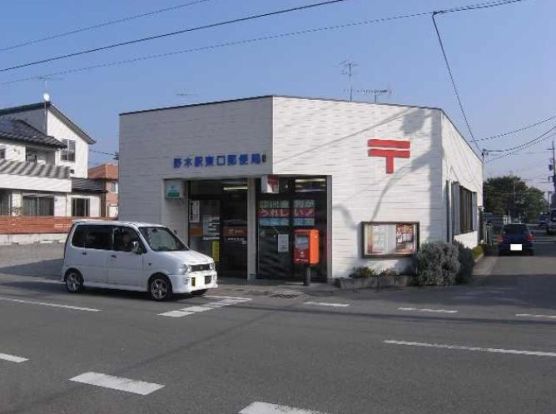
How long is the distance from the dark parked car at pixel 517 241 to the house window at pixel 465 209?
1.77 m

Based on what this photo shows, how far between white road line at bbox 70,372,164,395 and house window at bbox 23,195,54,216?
124ft

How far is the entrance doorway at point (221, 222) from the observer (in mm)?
18219

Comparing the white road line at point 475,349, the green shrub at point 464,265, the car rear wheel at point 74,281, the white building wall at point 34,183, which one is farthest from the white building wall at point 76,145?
the white road line at point 475,349

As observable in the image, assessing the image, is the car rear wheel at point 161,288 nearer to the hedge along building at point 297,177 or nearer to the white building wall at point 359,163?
the hedge along building at point 297,177

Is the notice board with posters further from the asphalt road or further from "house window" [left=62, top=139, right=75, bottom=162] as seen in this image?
"house window" [left=62, top=139, right=75, bottom=162]

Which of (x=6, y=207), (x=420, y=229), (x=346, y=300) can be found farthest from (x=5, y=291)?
(x=6, y=207)

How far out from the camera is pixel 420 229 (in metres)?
17.4

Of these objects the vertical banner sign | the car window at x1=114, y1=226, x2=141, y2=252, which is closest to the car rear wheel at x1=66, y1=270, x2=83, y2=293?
the car window at x1=114, y1=226, x2=141, y2=252

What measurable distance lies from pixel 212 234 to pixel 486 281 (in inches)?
327

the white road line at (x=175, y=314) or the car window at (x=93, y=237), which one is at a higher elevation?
the car window at (x=93, y=237)

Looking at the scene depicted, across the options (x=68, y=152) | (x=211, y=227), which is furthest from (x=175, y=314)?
(x=68, y=152)

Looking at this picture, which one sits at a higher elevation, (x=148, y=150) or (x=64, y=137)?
(x=64, y=137)

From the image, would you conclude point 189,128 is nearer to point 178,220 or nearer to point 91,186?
point 178,220

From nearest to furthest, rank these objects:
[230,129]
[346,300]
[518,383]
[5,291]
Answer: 1. [518,383]
2. [346,300]
3. [5,291]
4. [230,129]
